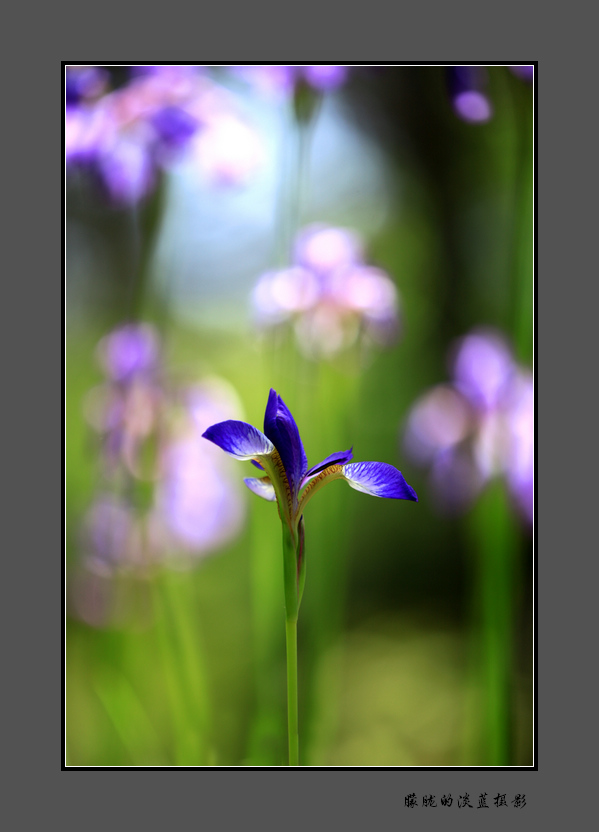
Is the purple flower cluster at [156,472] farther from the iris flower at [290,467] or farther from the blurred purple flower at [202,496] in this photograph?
the iris flower at [290,467]

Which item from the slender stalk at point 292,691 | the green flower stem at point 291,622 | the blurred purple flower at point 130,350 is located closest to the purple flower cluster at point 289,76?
the blurred purple flower at point 130,350

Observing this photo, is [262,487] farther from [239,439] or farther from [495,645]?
[495,645]

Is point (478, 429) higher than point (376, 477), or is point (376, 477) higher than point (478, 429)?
point (478, 429)

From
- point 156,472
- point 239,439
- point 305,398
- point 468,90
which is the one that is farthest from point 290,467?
point 468,90

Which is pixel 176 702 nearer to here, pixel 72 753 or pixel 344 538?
pixel 72 753

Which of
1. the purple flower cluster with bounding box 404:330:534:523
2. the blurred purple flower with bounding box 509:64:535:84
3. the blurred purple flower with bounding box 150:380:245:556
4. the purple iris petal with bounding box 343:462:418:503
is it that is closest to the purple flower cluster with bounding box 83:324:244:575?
the blurred purple flower with bounding box 150:380:245:556
